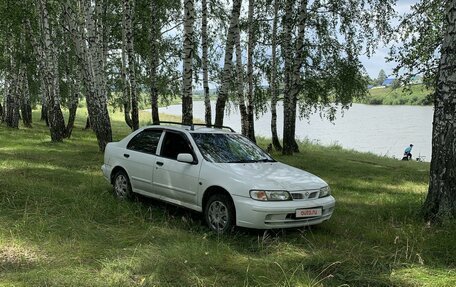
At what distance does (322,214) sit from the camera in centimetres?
624

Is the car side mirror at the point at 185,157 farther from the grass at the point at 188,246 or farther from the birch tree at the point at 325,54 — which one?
the birch tree at the point at 325,54

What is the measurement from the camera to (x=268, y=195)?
5812 mm

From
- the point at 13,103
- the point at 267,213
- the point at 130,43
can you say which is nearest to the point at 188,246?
the point at 267,213

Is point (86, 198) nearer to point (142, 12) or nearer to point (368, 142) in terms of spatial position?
point (142, 12)

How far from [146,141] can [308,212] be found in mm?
3351

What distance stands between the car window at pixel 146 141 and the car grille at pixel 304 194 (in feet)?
9.04

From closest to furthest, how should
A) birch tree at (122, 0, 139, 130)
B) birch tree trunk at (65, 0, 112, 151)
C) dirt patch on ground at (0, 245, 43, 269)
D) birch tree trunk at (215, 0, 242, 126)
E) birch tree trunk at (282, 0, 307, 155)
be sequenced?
dirt patch on ground at (0, 245, 43, 269) → birch tree trunk at (215, 0, 242, 126) → birch tree trunk at (65, 0, 112, 151) → birch tree trunk at (282, 0, 307, 155) → birch tree at (122, 0, 139, 130)

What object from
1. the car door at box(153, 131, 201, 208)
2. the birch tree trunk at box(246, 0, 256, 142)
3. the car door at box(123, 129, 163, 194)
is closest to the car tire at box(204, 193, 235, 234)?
the car door at box(153, 131, 201, 208)

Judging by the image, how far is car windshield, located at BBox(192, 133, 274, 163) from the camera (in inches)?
268

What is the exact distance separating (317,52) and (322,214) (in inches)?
495

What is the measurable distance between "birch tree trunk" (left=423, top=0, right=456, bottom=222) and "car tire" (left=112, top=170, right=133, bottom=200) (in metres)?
5.13

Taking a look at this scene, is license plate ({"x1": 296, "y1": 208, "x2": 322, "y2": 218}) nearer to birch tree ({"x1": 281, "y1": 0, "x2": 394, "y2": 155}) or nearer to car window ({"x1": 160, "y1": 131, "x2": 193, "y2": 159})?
car window ({"x1": 160, "y1": 131, "x2": 193, "y2": 159})

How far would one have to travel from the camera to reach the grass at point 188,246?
4426 millimetres

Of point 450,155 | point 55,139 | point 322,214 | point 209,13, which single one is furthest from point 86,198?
point 209,13
